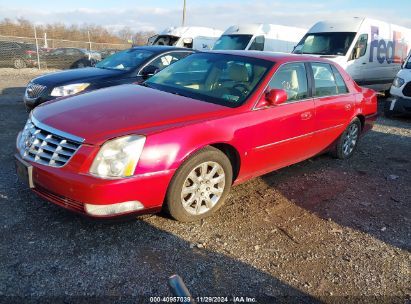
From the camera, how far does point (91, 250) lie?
3.00 meters

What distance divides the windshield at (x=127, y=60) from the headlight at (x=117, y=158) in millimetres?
4597

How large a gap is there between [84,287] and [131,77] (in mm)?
5138

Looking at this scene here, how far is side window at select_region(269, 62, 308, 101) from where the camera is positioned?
13.9ft

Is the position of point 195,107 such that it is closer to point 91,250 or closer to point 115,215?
point 115,215

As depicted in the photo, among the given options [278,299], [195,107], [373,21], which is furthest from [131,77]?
[373,21]

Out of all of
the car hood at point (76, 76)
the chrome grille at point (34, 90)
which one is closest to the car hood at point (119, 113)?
the car hood at point (76, 76)

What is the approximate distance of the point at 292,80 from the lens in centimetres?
449

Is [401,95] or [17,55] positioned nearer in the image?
[401,95]

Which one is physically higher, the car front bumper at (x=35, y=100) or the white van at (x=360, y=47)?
the white van at (x=360, y=47)

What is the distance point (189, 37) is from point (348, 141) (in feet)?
45.9

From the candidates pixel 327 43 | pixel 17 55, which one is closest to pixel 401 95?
pixel 327 43

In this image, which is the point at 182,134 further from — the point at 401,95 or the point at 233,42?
the point at 233,42

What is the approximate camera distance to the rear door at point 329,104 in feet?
15.8

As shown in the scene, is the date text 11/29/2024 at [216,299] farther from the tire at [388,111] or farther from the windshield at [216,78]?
the tire at [388,111]
